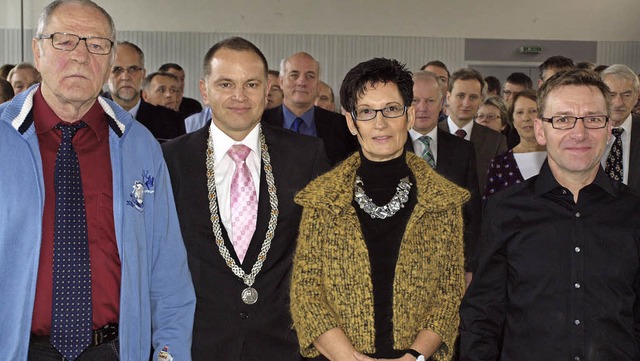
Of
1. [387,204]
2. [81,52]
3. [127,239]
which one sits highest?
[81,52]

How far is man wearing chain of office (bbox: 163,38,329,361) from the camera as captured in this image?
110 inches

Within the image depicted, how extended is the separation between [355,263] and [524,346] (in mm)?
576

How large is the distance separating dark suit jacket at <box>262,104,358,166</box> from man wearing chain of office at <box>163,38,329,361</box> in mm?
1589

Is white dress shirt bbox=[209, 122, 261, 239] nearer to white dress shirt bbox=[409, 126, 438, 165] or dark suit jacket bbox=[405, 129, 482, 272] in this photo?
dark suit jacket bbox=[405, 129, 482, 272]

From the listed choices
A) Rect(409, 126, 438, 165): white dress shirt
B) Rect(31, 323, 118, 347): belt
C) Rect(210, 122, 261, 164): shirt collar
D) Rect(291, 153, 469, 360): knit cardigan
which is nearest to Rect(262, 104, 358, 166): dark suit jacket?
Rect(409, 126, 438, 165): white dress shirt

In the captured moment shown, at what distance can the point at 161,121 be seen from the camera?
15.7 ft

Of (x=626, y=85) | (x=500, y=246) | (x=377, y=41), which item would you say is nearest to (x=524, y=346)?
(x=500, y=246)

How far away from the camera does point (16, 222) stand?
226cm

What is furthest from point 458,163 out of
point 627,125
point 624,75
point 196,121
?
point 196,121

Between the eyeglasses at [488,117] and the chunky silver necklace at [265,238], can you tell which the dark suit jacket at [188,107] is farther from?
the chunky silver necklace at [265,238]

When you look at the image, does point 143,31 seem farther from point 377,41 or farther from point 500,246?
point 500,246

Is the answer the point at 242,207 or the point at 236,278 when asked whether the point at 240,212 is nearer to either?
the point at 242,207

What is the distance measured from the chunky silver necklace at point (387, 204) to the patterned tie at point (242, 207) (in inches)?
15.5

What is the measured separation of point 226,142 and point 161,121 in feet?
6.31
